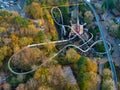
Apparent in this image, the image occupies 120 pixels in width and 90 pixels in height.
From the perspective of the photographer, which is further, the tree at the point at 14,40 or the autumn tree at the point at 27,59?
the tree at the point at 14,40

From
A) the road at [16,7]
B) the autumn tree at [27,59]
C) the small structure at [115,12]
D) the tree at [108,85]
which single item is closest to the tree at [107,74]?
the tree at [108,85]

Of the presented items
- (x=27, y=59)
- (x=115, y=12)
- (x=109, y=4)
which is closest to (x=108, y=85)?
(x=27, y=59)

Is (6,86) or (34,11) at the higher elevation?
(34,11)

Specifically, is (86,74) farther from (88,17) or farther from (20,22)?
(88,17)

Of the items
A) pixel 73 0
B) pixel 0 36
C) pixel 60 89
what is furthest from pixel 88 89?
pixel 73 0

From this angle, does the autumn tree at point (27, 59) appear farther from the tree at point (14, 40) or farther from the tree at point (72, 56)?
the tree at point (72, 56)

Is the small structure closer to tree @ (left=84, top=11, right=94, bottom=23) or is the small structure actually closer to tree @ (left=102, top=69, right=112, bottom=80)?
tree @ (left=84, top=11, right=94, bottom=23)

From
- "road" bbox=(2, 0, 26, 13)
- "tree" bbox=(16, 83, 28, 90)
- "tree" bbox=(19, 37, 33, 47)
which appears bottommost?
"tree" bbox=(16, 83, 28, 90)

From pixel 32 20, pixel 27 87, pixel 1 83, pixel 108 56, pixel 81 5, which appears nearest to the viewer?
pixel 27 87

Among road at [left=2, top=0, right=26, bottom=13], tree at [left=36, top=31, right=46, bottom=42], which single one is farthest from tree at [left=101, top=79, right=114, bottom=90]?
road at [left=2, top=0, right=26, bottom=13]

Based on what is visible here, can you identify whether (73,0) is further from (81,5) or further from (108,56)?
(108,56)

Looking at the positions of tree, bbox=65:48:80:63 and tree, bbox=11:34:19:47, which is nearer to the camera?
tree, bbox=65:48:80:63
